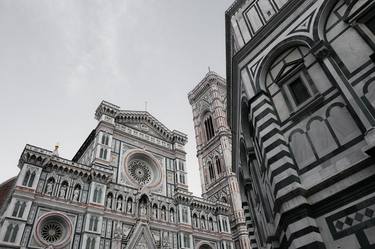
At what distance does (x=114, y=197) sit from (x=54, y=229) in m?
5.30

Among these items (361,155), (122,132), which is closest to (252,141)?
(361,155)

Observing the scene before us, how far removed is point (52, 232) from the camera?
19312 mm

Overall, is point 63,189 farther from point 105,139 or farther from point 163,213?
point 163,213

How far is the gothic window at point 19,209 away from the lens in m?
18.1

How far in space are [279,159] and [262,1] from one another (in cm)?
701

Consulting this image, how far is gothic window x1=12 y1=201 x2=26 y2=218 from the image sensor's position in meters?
18.1

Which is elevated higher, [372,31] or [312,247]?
[372,31]

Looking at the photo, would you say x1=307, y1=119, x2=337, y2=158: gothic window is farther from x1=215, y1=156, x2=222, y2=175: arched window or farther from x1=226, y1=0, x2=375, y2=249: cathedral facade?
x1=215, y1=156, x2=222, y2=175: arched window

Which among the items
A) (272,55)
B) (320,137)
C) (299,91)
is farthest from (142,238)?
(320,137)

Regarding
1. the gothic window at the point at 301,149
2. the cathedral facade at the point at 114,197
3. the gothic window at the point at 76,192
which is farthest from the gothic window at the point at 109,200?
the gothic window at the point at 301,149

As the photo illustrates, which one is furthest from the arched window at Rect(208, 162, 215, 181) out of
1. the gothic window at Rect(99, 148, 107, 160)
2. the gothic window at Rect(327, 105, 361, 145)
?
the gothic window at Rect(327, 105, 361, 145)

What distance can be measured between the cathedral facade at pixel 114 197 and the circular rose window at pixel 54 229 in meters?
0.06

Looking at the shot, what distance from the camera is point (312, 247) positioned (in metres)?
5.73

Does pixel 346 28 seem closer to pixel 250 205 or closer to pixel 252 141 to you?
pixel 252 141
